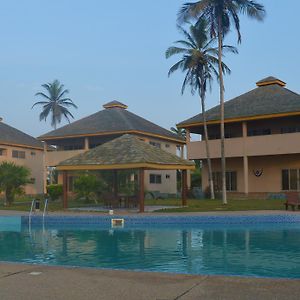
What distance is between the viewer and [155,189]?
3909cm

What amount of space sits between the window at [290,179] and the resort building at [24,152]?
24.3 m

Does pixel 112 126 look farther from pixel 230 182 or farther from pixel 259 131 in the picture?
pixel 259 131

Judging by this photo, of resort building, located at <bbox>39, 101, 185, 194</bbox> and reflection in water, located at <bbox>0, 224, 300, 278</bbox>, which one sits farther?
resort building, located at <bbox>39, 101, 185, 194</bbox>

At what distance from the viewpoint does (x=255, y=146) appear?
30.5 m

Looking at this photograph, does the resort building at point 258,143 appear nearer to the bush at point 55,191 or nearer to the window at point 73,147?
the bush at point 55,191

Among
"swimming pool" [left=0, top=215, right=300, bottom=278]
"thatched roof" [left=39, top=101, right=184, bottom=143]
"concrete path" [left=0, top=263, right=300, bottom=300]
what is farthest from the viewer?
"thatched roof" [left=39, top=101, right=184, bottom=143]

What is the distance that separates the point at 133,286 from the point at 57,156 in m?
34.2

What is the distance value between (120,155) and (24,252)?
10.9 metres

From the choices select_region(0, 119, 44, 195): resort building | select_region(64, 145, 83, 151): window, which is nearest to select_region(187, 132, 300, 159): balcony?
select_region(64, 145, 83, 151): window

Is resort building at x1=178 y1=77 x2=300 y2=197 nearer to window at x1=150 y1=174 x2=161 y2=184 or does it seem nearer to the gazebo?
window at x1=150 y1=174 x2=161 y2=184

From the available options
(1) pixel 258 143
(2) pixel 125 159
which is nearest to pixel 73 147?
(1) pixel 258 143

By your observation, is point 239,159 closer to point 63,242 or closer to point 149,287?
point 63,242

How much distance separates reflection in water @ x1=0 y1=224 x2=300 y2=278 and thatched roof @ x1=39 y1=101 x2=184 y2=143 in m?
19.9

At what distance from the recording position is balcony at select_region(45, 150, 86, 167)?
3909 centimetres
